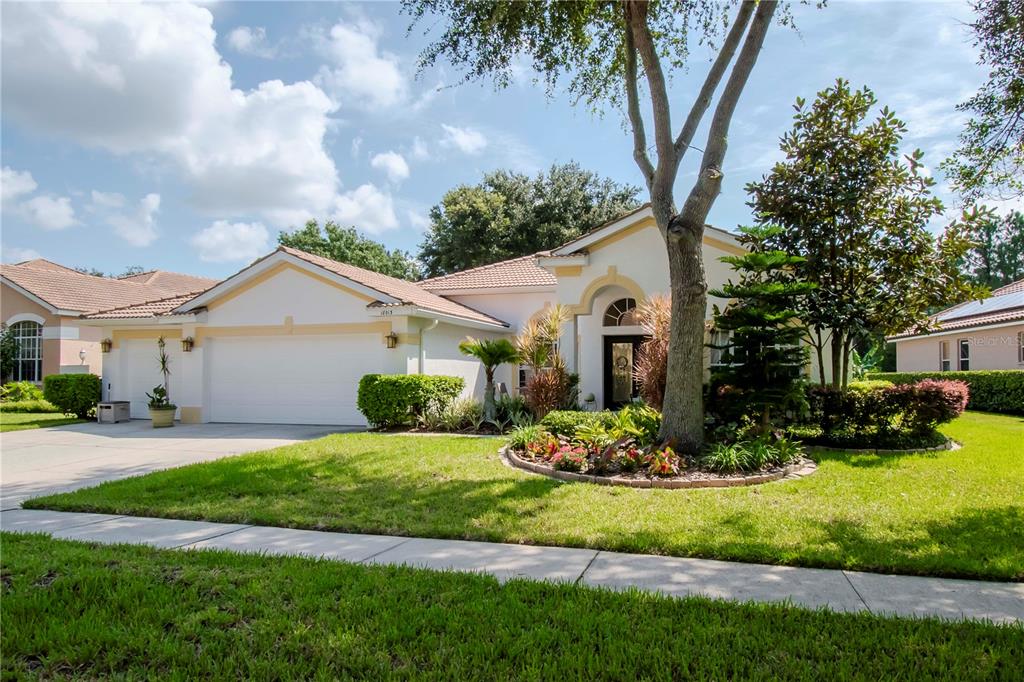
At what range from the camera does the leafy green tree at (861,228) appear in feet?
36.0

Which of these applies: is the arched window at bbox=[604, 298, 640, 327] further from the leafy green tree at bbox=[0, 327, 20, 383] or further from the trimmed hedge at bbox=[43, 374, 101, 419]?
the leafy green tree at bbox=[0, 327, 20, 383]

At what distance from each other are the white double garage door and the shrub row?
10.2m

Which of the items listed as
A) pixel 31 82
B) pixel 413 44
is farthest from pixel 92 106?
pixel 413 44

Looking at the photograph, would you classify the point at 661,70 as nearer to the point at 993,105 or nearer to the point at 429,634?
the point at 993,105

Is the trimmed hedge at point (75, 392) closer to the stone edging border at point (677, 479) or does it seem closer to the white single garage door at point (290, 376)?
the white single garage door at point (290, 376)

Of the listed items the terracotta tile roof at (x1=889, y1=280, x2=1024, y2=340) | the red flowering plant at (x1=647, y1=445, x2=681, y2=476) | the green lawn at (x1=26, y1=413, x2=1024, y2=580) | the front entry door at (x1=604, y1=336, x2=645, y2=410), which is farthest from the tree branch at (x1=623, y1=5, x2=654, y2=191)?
the terracotta tile roof at (x1=889, y1=280, x2=1024, y2=340)

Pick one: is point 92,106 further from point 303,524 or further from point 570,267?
point 570,267

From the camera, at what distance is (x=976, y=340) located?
21.1 m

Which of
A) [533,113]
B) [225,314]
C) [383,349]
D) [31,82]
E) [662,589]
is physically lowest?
[662,589]

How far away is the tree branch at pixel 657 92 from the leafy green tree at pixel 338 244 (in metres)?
30.9

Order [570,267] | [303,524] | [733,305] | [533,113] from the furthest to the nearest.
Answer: [570,267]
[533,113]
[733,305]
[303,524]

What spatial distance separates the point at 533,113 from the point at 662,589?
1240 cm

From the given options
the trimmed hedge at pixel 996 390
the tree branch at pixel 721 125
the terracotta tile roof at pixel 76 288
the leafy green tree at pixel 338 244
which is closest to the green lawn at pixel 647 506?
the tree branch at pixel 721 125

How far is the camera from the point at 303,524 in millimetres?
5953
